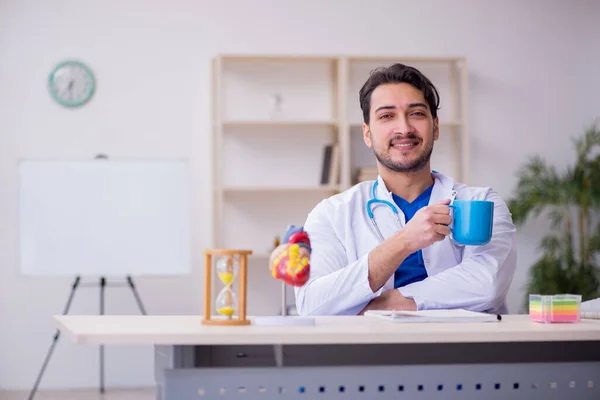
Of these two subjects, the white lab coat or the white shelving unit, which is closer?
the white lab coat

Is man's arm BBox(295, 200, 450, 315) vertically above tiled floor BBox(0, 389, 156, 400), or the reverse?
man's arm BBox(295, 200, 450, 315)

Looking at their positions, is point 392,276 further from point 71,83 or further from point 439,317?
point 71,83

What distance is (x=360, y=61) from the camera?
18.1 ft

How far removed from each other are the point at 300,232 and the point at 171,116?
3.83 m

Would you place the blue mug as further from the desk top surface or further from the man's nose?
the man's nose

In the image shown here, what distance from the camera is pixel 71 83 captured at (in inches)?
213

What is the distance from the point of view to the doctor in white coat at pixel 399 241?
88.4 inches

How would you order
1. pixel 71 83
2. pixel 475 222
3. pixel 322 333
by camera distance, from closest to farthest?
pixel 322 333 < pixel 475 222 < pixel 71 83

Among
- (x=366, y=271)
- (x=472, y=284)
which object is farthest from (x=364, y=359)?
(x=472, y=284)

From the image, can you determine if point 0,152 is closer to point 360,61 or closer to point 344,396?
point 360,61

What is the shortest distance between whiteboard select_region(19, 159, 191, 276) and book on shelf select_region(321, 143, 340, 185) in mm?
877

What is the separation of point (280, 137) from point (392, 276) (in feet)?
10.4

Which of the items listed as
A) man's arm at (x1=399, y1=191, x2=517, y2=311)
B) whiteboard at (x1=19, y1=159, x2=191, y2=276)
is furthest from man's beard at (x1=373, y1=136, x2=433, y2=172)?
whiteboard at (x1=19, y1=159, x2=191, y2=276)

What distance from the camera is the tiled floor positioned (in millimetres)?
5086
